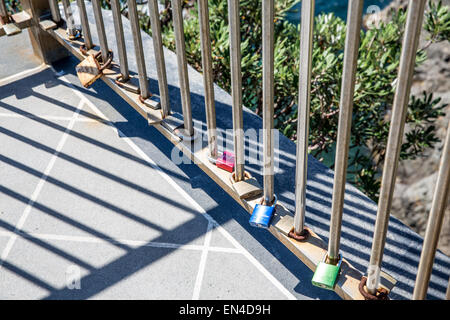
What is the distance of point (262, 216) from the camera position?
6.68 ft

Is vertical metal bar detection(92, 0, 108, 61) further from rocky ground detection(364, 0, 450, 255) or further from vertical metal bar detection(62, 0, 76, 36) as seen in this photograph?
rocky ground detection(364, 0, 450, 255)

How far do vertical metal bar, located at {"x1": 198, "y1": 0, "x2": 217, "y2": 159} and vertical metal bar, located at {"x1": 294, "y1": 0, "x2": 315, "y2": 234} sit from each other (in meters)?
0.48

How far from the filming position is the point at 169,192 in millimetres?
2641

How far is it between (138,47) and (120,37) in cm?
15

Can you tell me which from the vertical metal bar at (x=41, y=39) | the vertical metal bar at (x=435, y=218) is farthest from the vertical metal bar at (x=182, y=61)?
the vertical metal bar at (x=41, y=39)

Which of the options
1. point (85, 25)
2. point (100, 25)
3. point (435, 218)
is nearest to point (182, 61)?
point (100, 25)

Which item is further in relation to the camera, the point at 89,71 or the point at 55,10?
the point at 55,10

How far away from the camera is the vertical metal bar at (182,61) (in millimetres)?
2018

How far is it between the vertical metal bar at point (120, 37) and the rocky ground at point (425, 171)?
5758 millimetres

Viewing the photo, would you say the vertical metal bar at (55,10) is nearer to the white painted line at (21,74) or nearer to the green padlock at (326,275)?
the white painted line at (21,74)

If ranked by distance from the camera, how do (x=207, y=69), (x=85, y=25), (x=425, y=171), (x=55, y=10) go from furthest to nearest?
(x=425, y=171) < (x=55, y=10) < (x=85, y=25) < (x=207, y=69)

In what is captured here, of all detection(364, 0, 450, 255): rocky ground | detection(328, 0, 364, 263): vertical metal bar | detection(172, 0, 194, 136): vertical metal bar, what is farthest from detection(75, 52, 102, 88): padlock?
detection(364, 0, 450, 255): rocky ground

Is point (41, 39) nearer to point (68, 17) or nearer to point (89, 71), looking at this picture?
point (68, 17)
